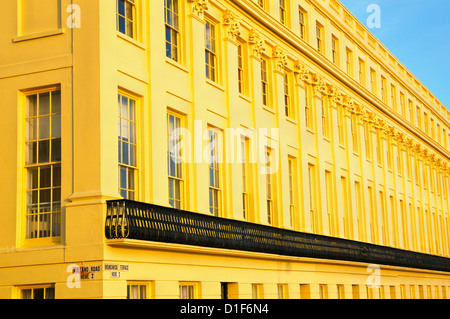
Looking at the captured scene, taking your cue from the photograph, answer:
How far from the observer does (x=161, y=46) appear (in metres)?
23.0

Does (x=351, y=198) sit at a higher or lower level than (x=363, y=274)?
higher

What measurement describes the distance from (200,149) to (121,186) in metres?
4.44

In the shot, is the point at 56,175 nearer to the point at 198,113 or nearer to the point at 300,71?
the point at 198,113

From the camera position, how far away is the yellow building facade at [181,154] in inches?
782

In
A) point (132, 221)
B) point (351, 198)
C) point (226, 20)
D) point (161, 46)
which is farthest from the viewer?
point (351, 198)

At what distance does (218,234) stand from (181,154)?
2.63 metres

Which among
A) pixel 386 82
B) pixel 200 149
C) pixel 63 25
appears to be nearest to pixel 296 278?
pixel 200 149

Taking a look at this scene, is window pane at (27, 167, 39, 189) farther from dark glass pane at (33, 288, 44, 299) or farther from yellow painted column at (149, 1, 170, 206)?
yellow painted column at (149, 1, 170, 206)

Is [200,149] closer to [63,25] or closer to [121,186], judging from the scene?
[121,186]

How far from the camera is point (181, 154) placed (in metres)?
23.8

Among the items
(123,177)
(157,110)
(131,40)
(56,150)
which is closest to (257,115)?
(157,110)

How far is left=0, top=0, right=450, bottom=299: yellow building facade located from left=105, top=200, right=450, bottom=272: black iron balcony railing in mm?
58

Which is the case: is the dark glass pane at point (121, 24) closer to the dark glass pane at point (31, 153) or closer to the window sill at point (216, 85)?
the dark glass pane at point (31, 153)
